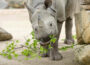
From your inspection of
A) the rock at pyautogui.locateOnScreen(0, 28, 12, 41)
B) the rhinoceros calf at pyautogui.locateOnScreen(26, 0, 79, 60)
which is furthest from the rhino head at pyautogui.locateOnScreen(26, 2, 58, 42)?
the rock at pyautogui.locateOnScreen(0, 28, 12, 41)

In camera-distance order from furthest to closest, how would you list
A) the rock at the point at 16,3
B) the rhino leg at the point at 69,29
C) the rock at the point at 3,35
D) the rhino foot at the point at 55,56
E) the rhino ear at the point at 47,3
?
the rock at the point at 16,3
the rock at the point at 3,35
the rhino leg at the point at 69,29
the rhino foot at the point at 55,56
the rhino ear at the point at 47,3

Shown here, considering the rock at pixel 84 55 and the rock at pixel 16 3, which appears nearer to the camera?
the rock at pixel 84 55

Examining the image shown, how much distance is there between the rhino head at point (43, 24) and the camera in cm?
223

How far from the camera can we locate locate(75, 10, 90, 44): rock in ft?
7.94

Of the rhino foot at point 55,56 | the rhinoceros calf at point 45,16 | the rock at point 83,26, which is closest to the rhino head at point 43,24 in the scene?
the rhinoceros calf at point 45,16

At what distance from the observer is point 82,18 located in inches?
102

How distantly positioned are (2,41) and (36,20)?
2.36 m

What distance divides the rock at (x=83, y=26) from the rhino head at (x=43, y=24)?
1.29 ft

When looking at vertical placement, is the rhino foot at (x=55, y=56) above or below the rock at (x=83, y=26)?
below

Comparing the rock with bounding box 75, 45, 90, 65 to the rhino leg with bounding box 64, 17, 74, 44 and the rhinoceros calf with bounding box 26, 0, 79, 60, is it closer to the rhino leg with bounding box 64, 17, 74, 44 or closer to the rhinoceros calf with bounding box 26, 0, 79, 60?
the rhinoceros calf with bounding box 26, 0, 79, 60

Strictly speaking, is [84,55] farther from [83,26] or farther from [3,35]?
[3,35]

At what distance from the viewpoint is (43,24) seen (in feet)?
7.31

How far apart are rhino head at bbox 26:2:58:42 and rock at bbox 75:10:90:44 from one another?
39 cm

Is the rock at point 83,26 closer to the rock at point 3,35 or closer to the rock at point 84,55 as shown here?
the rock at point 84,55
